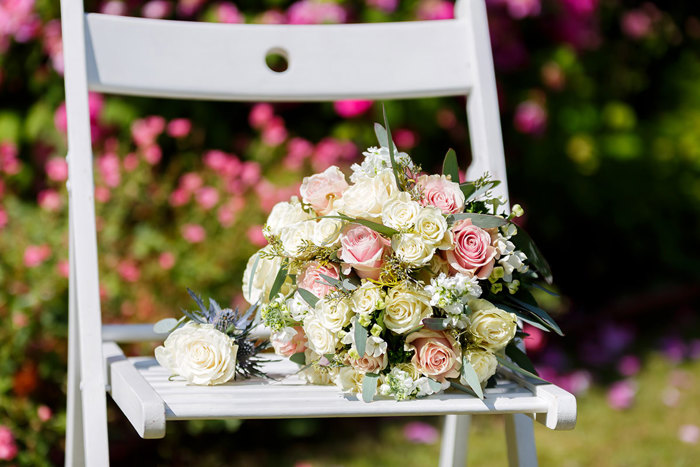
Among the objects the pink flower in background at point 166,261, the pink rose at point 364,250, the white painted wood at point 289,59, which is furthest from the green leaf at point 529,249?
the pink flower in background at point 166,261

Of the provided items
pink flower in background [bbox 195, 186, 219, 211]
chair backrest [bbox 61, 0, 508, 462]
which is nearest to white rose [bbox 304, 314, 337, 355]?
chair backrest [bbox 61, 0, 508, 462]

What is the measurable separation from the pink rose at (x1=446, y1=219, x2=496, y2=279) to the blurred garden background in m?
1.16

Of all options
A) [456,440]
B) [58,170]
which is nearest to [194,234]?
[58,170]

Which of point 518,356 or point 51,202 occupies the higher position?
point 51,202

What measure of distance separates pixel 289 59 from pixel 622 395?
193 centimetres

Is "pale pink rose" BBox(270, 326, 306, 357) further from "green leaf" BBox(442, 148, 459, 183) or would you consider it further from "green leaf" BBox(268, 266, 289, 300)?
"green leaf" BBox(442, 148, 459, 183)

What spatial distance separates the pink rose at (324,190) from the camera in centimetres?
117

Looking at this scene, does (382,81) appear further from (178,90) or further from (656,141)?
(656,141)

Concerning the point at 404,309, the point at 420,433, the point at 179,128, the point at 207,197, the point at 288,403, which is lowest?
the point at 420,433

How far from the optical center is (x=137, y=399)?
38.3 inches

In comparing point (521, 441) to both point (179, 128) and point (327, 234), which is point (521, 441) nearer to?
point (327, 234)

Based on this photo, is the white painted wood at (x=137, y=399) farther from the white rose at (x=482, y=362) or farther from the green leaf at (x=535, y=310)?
the green leaf at (x=535, y=310)

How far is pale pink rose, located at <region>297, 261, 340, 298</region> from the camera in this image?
1.11 metres

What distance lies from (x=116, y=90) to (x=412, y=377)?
0.75 meters
